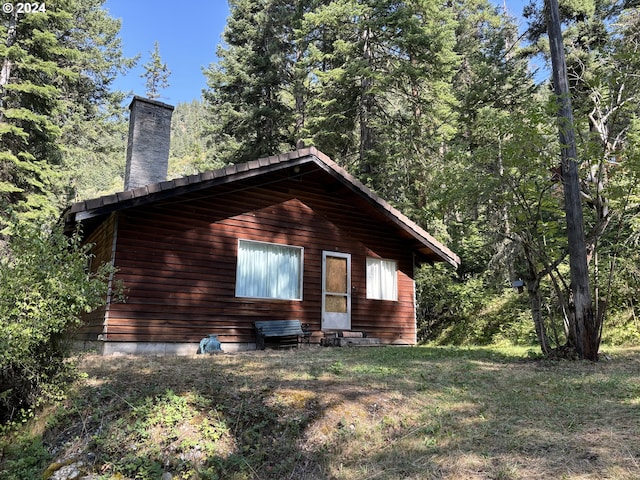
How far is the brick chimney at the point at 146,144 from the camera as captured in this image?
39.8 feet

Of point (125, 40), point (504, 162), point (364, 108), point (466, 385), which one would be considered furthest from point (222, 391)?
point (125, 40)

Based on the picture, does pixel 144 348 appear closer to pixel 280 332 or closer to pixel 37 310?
pixel 280 332

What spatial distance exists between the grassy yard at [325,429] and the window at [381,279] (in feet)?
21.0

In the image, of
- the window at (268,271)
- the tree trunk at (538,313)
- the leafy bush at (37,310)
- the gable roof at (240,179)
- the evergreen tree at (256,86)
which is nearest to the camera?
the leafy bush at (37,310)

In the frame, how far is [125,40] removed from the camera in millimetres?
26422

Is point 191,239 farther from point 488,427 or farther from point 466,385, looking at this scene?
point 488,427

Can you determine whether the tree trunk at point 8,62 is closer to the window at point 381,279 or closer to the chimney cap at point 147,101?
the chimney cap at point 147,101

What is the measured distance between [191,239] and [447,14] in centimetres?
1495

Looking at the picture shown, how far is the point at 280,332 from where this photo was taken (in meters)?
10.7

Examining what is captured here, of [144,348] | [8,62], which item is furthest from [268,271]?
[8,62]

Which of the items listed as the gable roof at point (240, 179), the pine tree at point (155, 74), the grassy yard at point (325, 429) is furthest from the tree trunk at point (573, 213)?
the pine tree at point (155, 74)

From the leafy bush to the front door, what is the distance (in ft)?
23.4

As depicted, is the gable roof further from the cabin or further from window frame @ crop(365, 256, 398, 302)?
window frame @ crop(365, 256, 398, 302)

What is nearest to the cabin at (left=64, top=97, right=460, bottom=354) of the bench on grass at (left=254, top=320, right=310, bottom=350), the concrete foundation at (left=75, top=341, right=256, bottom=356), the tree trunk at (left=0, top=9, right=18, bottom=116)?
the concrete foundation at (left=75, top=341, right=256, bottom=356)
